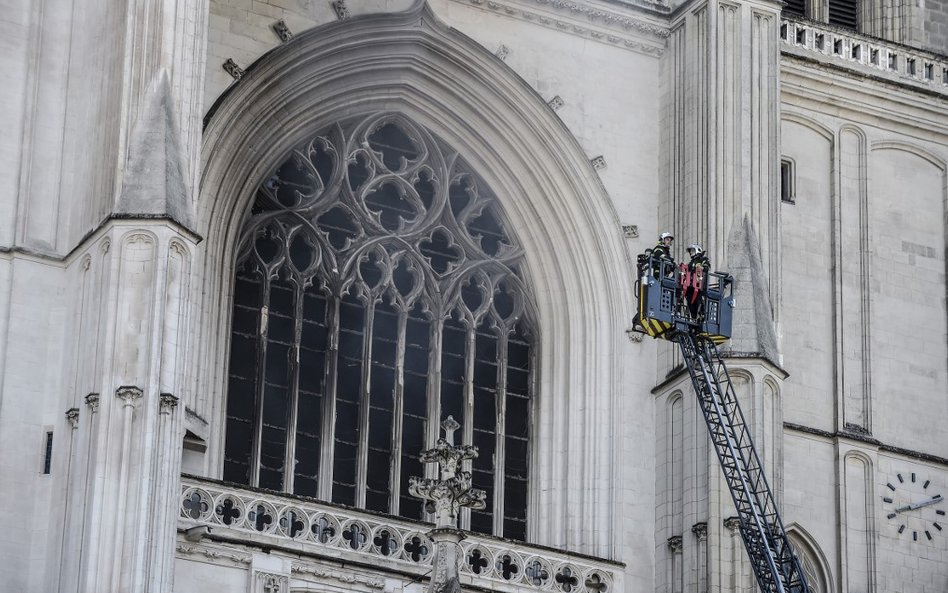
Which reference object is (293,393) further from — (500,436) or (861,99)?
(861,99)

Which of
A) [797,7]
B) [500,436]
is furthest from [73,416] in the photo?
[797,7]

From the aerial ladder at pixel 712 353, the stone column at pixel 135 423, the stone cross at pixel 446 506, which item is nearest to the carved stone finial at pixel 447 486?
the stone cross at pixel 446 506

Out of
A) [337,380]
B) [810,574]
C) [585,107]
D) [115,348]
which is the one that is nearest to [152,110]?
[115,348]

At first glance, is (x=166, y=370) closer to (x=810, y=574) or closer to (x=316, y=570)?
(x=316, y=570)

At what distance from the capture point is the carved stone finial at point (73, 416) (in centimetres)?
2968

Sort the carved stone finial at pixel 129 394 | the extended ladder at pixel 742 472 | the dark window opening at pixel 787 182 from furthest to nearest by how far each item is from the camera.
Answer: the dark window opening at pixel 787 182 < the extended ladder at pixel 742 472 < the carved stone finial at pixel 129 394

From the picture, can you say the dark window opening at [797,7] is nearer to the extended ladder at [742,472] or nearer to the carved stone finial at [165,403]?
the extended ladder at [742,472]

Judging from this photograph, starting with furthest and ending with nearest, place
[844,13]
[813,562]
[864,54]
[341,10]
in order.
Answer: [844,13]
[864,54]
[813,562]
[341,10]

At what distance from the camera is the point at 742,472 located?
109 feet

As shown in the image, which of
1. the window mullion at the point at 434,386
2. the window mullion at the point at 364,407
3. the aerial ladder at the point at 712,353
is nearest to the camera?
the aerial ladder at the point at 712,353

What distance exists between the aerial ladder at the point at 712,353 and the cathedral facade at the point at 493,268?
331 millimetres

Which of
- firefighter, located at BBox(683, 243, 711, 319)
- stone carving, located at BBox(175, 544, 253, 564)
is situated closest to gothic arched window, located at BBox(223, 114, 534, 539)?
stone carving, located at BBox(175, 544, 253, 564)

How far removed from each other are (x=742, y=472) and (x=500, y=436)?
3.07m

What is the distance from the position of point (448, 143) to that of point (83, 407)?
7.67 metres
